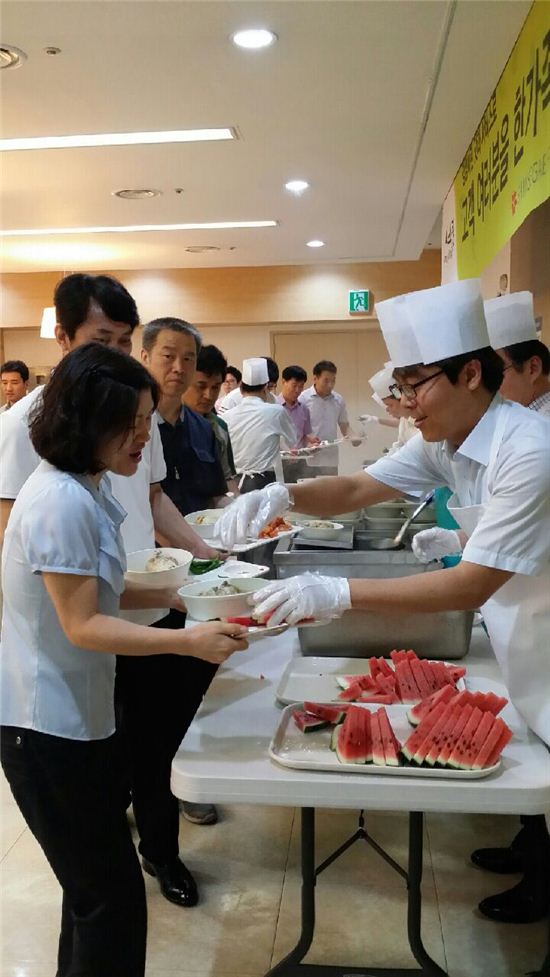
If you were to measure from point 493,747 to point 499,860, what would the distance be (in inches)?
45.9

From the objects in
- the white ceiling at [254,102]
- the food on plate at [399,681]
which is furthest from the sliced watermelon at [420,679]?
the white ceiling at [254,102]

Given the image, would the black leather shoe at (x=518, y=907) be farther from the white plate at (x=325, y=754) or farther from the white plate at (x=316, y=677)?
the white plate at (x=325, y=754)

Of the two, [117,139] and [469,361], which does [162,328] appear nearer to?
[469,361]

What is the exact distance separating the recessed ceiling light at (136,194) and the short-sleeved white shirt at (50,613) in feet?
12.3

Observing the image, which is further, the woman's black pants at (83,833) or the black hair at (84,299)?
the black hair at (84,299)

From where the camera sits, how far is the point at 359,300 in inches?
291

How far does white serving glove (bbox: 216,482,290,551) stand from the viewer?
1849 mm

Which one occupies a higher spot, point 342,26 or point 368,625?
point 342,26

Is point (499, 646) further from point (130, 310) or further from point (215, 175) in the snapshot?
point (215, 175)

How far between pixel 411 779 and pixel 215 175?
3.86m

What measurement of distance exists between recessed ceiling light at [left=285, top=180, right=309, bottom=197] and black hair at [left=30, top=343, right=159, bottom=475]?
11.6 ft

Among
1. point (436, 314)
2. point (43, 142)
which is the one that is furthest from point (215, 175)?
point (436, 314)

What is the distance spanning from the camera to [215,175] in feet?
13.8

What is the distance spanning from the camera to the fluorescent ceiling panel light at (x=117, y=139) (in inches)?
139
